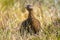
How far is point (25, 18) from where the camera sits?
19.1 ft

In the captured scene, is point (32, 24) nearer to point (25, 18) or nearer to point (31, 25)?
point (31, 25)

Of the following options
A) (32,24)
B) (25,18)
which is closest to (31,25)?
(32,24)

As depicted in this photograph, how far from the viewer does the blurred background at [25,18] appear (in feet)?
16.5

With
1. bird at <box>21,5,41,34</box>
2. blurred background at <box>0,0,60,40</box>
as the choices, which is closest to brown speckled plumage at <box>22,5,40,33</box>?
bird at <box>21,5,41,34</box>

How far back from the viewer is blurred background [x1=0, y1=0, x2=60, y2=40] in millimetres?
5023

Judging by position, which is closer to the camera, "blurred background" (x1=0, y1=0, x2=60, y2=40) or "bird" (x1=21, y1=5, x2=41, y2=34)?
"blurred background" (x1=0, y1=0, x2=60, y2=40)

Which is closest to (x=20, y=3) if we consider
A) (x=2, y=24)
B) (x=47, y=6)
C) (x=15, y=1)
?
(x=15, y=1)

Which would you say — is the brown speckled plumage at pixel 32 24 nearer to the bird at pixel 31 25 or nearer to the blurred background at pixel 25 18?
the bird at pixel 31 25

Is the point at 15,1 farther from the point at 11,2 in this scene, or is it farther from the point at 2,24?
the point at 2,24

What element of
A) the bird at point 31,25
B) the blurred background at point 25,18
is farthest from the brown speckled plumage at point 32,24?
the blurred background at point 25,18

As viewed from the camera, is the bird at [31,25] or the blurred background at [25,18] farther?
the bird at [31,25]

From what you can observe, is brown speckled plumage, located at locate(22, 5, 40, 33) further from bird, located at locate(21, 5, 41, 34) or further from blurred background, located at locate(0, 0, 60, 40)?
blurred background, located at locate(0, 0, 60, 40)

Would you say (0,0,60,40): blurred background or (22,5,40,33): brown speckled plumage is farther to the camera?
(22,5,40,33): brown speckled plumage

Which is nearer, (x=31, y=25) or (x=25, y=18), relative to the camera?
(x=31, y=25)
